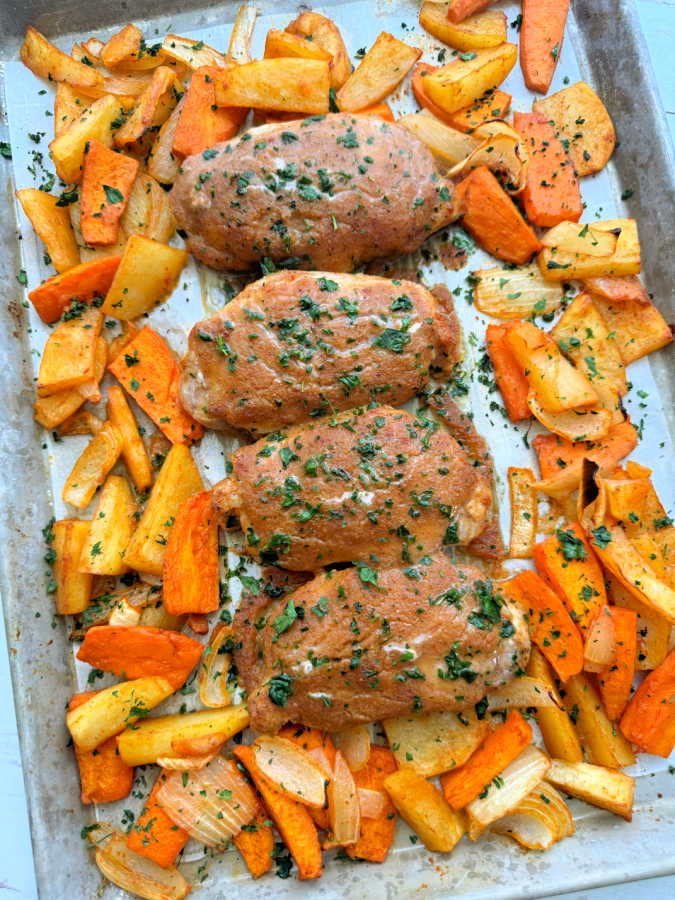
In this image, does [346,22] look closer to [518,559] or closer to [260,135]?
[260,135]

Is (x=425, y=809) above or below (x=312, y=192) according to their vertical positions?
below

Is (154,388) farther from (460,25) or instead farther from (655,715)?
(655,715)

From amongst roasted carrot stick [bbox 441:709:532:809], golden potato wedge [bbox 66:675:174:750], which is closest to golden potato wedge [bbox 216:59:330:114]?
golden potato wedge [bbox 66:675:174:750]

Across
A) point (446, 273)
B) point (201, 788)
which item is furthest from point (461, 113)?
point (201, 788)

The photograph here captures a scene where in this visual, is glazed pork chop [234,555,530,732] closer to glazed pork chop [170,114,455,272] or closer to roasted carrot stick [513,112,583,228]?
glazed pork chop [170,114,455,272]

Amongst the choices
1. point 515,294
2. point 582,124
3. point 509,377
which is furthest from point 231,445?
point 582,124
